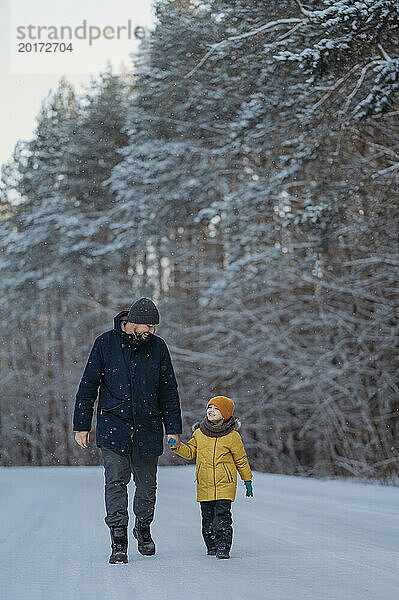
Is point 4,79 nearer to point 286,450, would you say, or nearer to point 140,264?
point 140,264

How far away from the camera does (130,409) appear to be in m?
5.70

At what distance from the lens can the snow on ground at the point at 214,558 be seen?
459 centimetres

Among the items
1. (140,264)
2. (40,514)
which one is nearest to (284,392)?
(140,264)

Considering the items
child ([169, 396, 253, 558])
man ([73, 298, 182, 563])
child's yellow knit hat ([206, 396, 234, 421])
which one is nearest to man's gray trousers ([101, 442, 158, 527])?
man ([73, 298, 182, 563])

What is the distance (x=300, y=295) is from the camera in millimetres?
19062

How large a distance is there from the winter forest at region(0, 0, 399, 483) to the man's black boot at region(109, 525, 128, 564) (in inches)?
273

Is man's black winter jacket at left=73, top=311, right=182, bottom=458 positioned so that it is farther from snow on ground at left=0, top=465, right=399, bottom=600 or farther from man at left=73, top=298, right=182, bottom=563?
snow on ground at left=0, top=465, right=399, bottom=600

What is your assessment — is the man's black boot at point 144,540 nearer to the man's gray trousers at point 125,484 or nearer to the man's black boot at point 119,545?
the man's gray trousers at point 125,484

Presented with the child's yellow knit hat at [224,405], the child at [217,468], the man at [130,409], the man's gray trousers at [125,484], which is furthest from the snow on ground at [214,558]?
the child's yellow knit hat at [224,405]

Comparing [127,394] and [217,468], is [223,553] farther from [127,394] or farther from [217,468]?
[127,394]

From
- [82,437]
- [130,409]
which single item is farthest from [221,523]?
[82,437]

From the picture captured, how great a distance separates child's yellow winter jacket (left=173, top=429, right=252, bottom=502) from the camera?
5641 mm

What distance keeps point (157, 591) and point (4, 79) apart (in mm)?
26916

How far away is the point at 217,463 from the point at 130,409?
63cm
